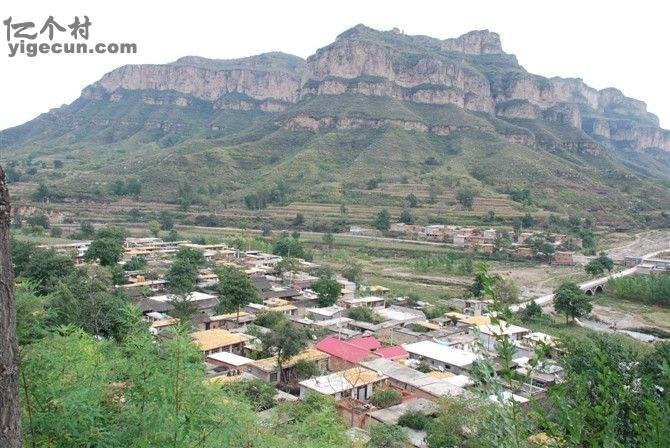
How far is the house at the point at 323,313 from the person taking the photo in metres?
27.1

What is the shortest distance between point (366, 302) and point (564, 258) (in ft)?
91.2

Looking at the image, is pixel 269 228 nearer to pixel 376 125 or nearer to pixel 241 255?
pixel 241 255

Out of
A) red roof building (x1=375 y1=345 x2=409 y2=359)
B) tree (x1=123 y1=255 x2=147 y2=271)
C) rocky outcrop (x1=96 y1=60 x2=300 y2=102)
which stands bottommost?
red roof building (x1=375 y1=345 x2=409 y2=359)

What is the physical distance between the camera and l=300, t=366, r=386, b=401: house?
1611 centimetres

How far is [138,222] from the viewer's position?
5909 centimetres

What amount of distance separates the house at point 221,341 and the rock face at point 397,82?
3205 inches

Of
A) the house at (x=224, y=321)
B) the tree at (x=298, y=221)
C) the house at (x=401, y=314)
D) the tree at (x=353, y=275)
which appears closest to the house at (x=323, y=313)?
the house at (x=401, y=314)

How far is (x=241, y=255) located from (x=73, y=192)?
114ft

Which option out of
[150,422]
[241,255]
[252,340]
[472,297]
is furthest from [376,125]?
[150,422]

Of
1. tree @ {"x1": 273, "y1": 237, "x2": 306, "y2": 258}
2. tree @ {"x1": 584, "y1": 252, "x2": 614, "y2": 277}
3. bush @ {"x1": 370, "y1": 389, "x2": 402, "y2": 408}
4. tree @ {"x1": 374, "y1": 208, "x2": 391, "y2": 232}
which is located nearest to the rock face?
tree @ {"x1": 374, "y1": 208, "x2": 391, "y2": 232}

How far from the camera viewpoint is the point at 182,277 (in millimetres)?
28922

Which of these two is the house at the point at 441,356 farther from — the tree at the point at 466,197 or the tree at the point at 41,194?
the tree at the point at 41,194

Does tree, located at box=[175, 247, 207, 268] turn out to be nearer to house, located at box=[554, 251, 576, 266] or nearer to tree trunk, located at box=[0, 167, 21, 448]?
tree trunk, located at box=[0, 167, 21, 448]

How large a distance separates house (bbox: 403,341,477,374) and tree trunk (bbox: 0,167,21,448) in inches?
684
